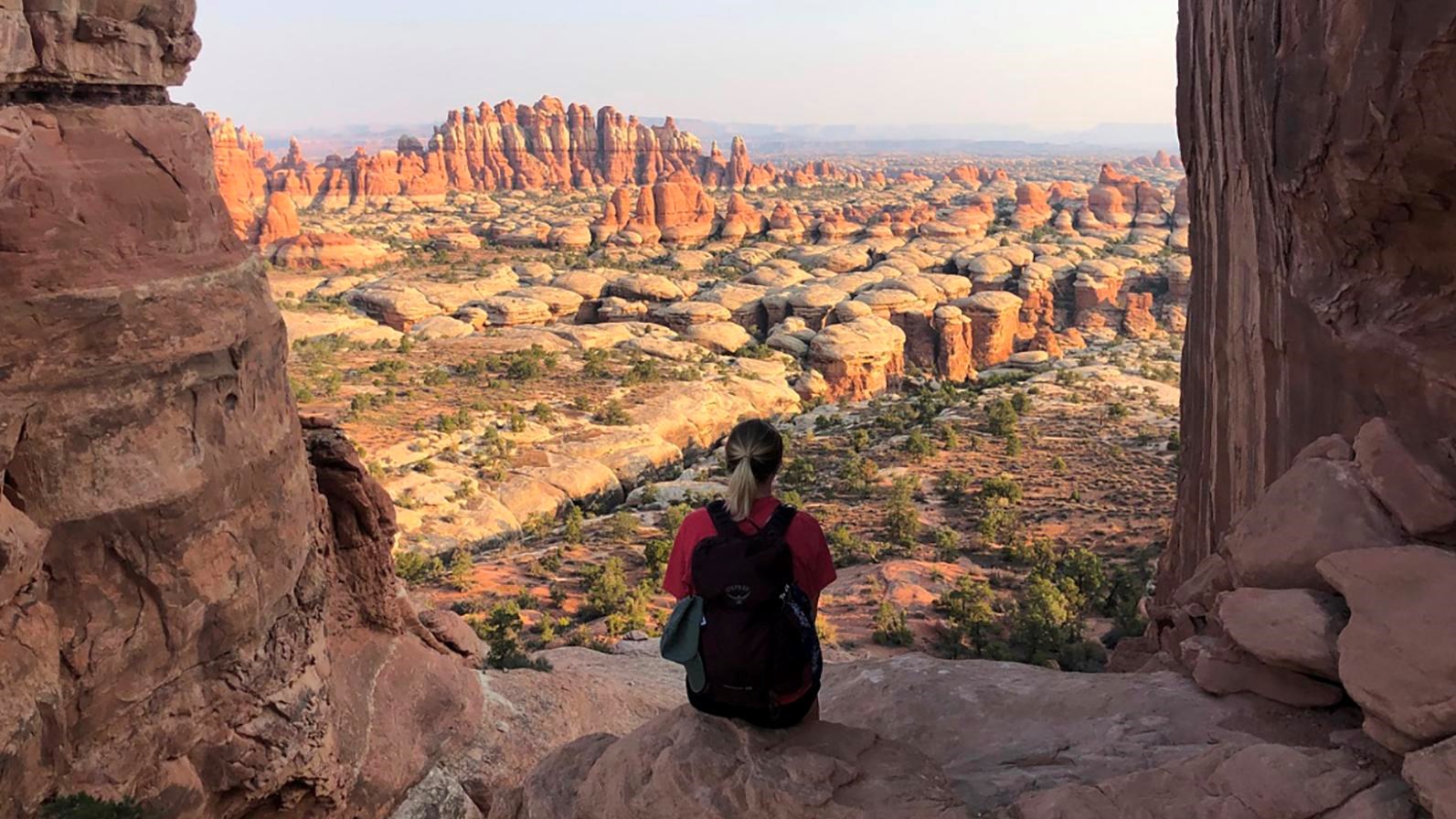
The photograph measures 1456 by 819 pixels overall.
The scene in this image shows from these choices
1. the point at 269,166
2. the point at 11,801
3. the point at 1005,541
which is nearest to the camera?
the point at 11,801

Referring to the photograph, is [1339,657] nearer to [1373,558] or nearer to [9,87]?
[1373,558]

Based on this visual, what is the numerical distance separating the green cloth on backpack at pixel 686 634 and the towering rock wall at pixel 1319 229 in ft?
10.2

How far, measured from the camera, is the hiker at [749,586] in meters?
3.78

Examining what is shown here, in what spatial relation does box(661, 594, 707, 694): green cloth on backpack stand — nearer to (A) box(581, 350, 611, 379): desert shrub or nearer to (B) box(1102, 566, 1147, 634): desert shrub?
(B) box(1102, 566, 1147, 634): desert shrub

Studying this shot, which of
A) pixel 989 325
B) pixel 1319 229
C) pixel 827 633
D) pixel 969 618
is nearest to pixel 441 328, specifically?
pixel 989 325

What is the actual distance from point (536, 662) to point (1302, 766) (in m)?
8.98

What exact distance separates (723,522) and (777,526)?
0.22 m

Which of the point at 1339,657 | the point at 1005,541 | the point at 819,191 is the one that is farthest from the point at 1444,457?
the point at 819,191

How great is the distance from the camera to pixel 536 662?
36.0 feet

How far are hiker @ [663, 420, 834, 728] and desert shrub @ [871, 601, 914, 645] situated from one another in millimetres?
8859

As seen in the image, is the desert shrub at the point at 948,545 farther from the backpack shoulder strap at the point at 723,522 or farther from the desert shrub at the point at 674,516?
the backpack shoulder strap at the point at 723,522

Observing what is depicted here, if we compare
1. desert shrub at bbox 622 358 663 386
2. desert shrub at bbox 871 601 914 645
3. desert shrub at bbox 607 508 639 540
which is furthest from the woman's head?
desert shrub at bbox 622 358 663 386

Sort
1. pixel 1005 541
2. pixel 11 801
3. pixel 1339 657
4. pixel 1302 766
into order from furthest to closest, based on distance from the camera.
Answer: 1. pixel 1005 541
2. pixel 11 801
3. pixel 1339 657
4. pixel 1302 766

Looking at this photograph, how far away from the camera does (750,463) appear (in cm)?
380
